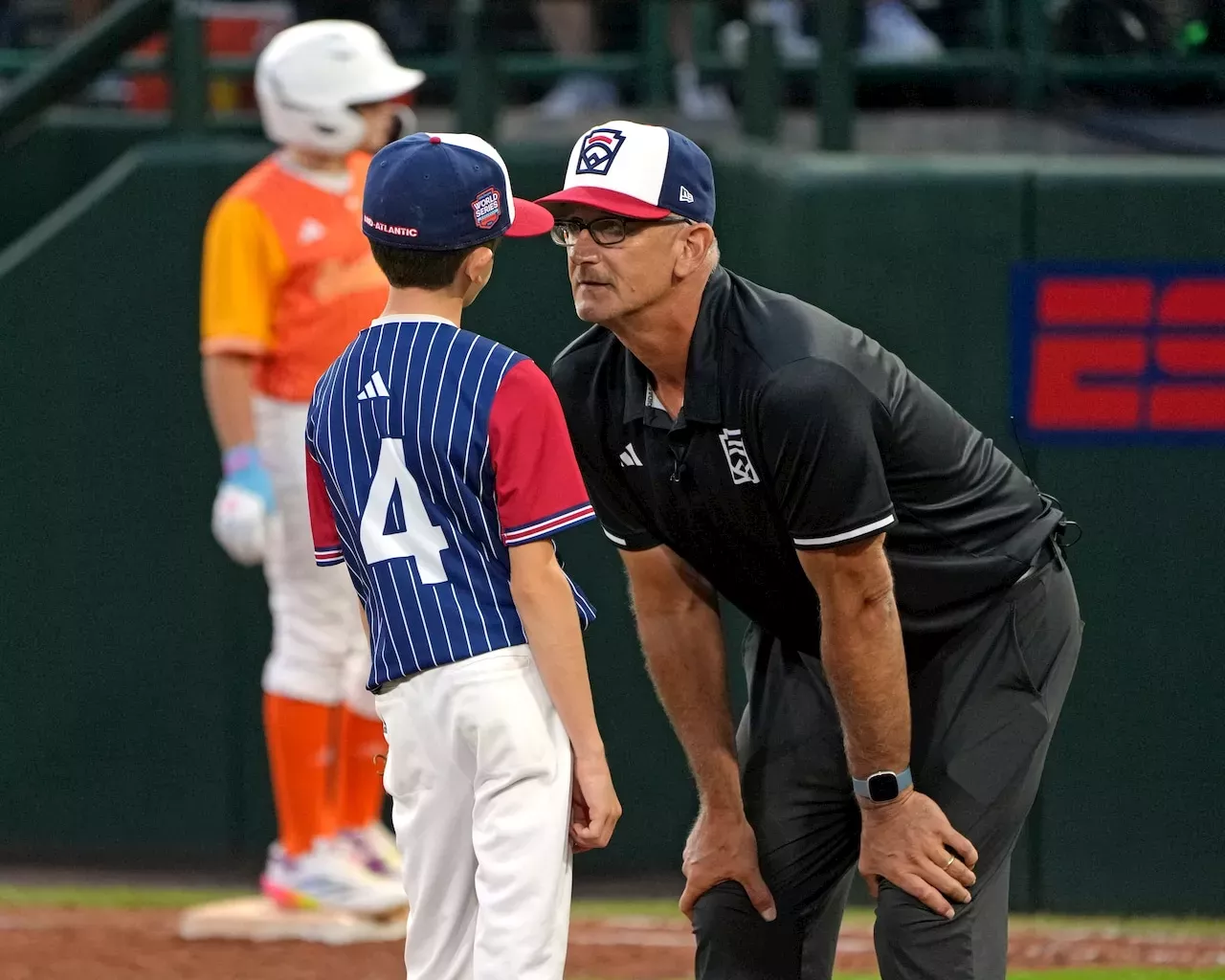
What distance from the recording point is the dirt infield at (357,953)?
15.5ft

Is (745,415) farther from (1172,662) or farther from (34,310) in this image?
(34,310)

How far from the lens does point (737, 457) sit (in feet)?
10.1

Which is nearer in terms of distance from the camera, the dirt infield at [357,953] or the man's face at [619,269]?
the man's face at [619,269]

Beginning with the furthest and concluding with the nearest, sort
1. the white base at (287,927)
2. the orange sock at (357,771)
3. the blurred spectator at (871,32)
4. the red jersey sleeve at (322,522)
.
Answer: the blurred spectator at (871,32)
the orange sock at (357,771)
the white base at (287,927)
the red jersey sleeve at (322,522)

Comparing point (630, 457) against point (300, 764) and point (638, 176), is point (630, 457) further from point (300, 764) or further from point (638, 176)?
point (300, 764)

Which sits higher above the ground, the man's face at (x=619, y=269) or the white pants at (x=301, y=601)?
the man's face at (x=619, y=269)

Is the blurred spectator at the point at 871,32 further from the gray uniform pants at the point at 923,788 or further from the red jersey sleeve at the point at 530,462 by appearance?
the red jersey sleeve at the point at 530,462

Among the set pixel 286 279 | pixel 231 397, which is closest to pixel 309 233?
pixel 286 279

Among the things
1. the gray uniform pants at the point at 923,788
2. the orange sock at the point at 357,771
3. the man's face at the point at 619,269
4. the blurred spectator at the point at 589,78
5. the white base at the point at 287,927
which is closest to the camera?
the man's face at the point at 619,269

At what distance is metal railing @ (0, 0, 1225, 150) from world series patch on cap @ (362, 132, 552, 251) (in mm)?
2252

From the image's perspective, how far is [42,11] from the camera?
8.62 meters

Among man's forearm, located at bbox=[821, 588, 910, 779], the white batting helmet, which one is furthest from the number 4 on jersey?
the white batting helmet

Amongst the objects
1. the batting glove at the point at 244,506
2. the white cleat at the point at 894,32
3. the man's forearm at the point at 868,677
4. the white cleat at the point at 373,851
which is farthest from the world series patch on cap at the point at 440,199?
the white cleat at the point at 894,32

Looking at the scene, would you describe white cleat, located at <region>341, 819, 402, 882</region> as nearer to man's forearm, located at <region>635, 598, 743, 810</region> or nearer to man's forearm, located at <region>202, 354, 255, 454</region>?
man's forearm, located at <region>202, 354, 255, 454</region>
